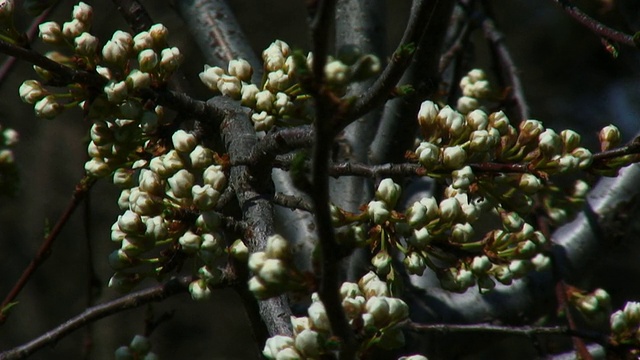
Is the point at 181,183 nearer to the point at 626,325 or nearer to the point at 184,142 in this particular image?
the point at 184,142

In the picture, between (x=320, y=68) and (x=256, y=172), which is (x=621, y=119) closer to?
(x=256, y=172)

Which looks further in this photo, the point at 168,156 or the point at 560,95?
the point at 560,95

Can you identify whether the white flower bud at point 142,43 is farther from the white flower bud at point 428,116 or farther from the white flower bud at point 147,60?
the white flower bud at point 428,116

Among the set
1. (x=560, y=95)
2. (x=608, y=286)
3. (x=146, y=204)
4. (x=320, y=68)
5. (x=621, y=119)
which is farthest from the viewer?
(x=560, y=95)

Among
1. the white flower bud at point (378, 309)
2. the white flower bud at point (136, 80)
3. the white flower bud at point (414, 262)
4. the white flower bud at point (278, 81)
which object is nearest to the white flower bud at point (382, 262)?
the white flower bud at point (414, 262)

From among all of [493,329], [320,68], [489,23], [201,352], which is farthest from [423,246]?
[201,352]

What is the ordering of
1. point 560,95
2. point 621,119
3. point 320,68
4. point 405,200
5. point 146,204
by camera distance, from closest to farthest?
point 320,68 < point 146,204 < point 405,200 < point 621,119 < point 560,95

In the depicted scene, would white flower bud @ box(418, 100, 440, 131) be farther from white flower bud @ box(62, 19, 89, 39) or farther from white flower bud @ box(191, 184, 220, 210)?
white flower bud @ box(62, 19, 89, 39)

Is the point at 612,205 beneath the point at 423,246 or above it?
beneath
